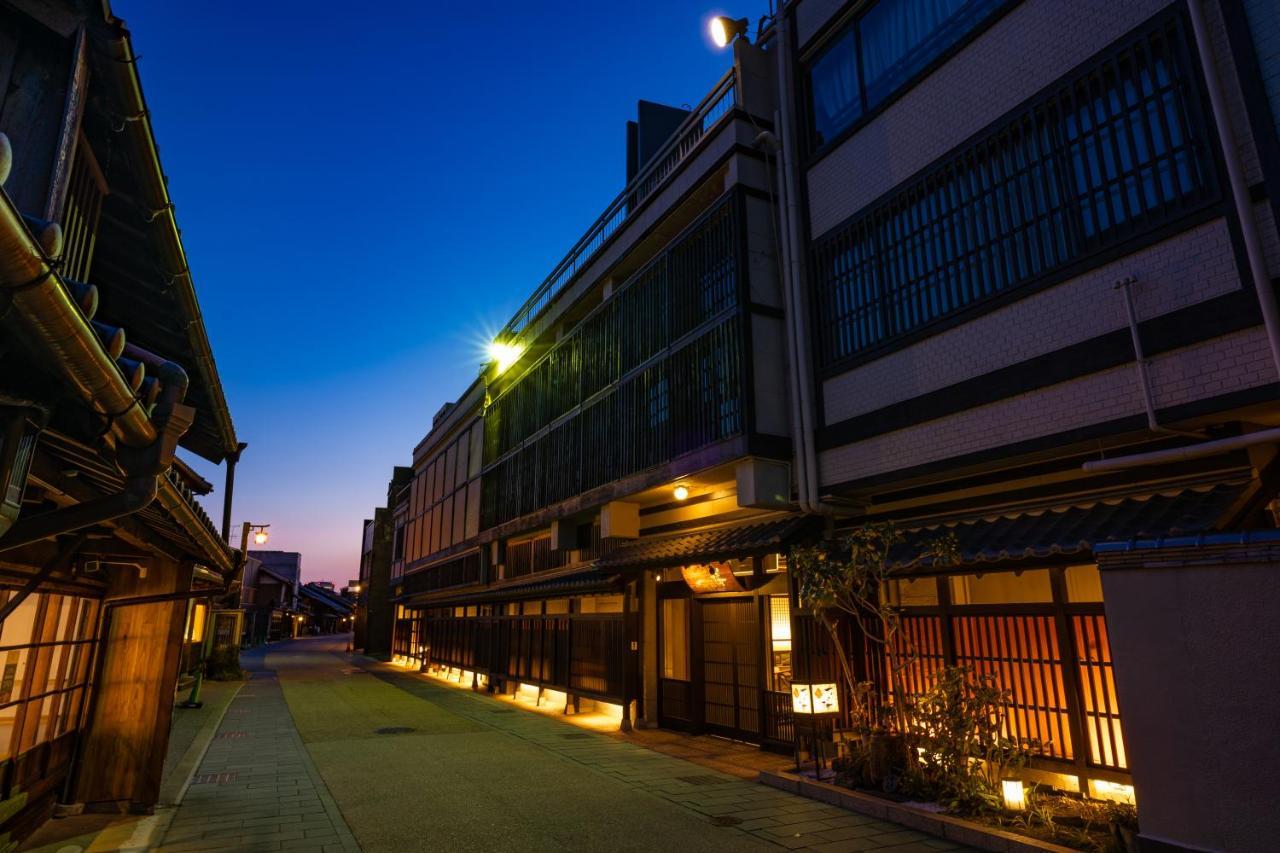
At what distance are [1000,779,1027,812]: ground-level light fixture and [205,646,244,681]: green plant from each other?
30.7 metres

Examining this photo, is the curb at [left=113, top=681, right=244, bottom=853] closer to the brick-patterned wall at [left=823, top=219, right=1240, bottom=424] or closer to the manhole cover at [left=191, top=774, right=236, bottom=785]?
the manhole cover at [left=191, top=774, right=236, bottom=785]

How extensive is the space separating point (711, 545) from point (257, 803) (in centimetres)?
845

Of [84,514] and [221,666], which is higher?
[84,514]

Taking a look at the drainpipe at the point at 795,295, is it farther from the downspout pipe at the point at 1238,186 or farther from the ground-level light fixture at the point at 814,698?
the downspout pipe at the point at 1238,186

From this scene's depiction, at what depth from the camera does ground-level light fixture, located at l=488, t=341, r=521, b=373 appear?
2686cm

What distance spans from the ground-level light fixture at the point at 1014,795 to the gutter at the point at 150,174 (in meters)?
10.2

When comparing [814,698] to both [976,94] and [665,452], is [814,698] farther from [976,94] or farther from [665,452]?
[976,94]

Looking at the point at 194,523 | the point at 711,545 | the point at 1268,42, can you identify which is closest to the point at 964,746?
the point at 711,545

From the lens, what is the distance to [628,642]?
17.3 metres

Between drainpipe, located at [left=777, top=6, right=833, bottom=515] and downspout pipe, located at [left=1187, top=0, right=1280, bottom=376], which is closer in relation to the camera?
downspout pipe, located at [left=1187, top=0, right=1280, bottom=376]

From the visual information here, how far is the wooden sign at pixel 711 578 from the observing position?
47.1 feet

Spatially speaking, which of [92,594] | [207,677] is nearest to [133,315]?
[92,594]

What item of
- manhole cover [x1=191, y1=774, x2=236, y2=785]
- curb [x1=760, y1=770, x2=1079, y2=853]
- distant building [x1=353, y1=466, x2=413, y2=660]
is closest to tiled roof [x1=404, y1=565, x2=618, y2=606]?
curb [x1=760, y1=770, x2=1079, y2=853]

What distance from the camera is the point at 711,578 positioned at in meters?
14.7
